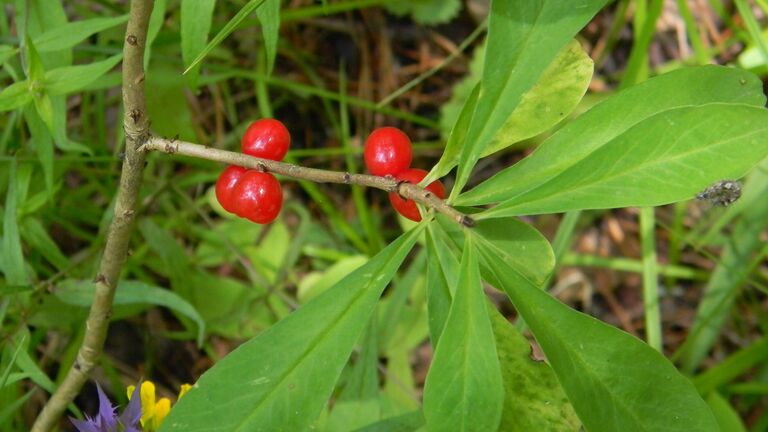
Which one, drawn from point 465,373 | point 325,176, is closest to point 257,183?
point 325,176

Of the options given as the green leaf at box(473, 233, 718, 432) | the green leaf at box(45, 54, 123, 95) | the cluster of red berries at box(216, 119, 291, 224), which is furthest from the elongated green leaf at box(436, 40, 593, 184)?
the green leaf at box(45, 54, 123, 95)

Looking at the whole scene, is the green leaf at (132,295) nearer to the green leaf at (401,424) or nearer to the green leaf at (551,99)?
the green leaf at (401,424)

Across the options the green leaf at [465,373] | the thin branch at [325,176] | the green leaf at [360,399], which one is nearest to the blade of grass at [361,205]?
the green leaf at [360,399]

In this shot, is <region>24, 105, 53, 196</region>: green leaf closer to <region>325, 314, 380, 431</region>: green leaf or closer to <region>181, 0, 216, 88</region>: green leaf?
<region>181, 0, 216, 88</region>: green leaf

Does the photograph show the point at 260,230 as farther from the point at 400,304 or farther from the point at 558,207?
the point at 558,207

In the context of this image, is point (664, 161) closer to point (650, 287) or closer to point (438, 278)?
point (438, 278)
